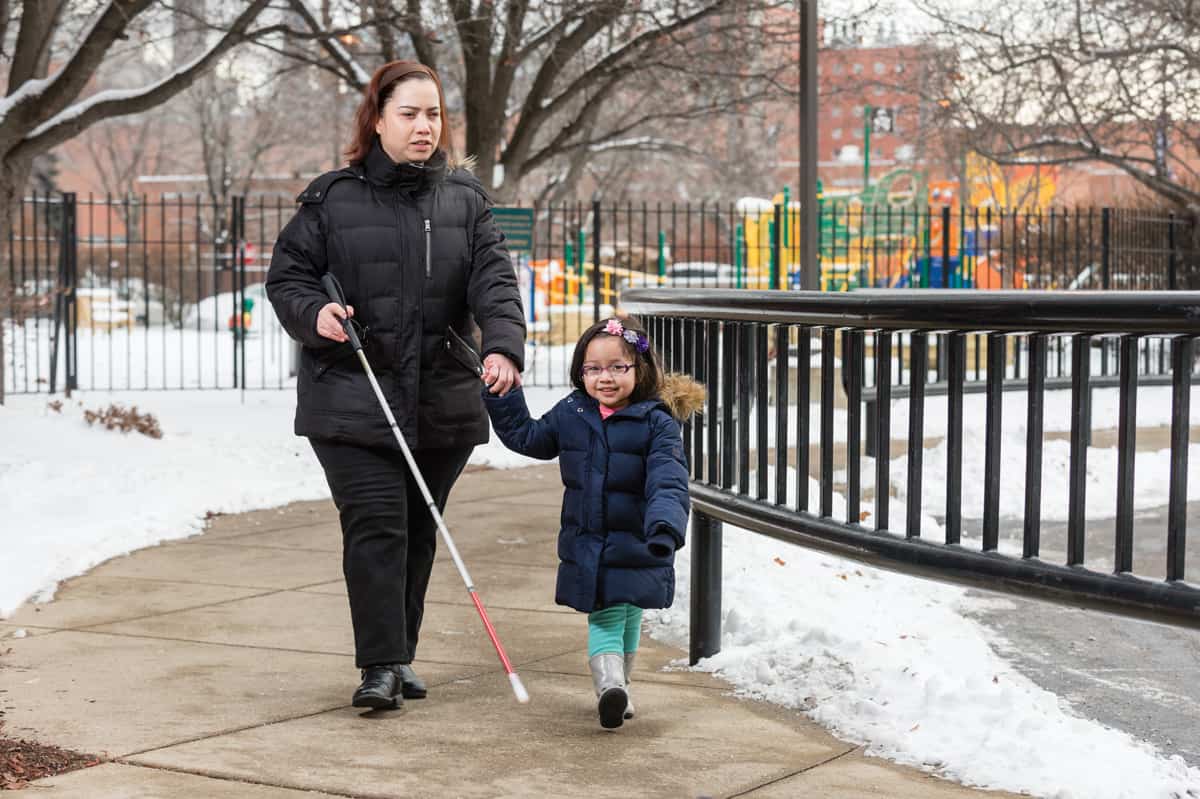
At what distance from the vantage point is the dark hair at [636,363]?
4.71 metres

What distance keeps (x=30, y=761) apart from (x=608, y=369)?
6.07 ft

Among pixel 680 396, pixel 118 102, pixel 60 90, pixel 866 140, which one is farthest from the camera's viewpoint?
pixel 866 140

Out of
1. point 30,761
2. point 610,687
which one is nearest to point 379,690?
point 610,687

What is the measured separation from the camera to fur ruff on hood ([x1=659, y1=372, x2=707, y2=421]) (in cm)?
477

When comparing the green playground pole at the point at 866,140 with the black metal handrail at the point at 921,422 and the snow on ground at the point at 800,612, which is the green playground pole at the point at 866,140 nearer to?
the snow on ground at the point at 800,612

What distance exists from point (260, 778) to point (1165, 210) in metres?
20.4

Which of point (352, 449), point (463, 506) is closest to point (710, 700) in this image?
→ point (352, 449)

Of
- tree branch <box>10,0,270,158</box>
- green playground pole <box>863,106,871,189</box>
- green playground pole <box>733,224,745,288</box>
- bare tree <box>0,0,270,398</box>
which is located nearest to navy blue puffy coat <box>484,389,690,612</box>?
bare tree <box>0,0,270,398</box>

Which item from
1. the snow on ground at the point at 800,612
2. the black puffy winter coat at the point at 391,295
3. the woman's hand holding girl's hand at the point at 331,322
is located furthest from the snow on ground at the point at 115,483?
the woman's hand holding girl's hand at the point at 331,322

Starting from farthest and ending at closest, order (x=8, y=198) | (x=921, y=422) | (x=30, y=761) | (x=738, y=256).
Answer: (x=738, y=256) < (x=8, y=198) < (x=921, y=422) < (x=30, y=761)

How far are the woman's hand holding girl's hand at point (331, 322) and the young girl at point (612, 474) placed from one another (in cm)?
50

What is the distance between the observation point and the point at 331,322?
464 cm

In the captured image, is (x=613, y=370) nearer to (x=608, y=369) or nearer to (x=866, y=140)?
(x=608, y=369)

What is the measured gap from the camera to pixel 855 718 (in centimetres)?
475
